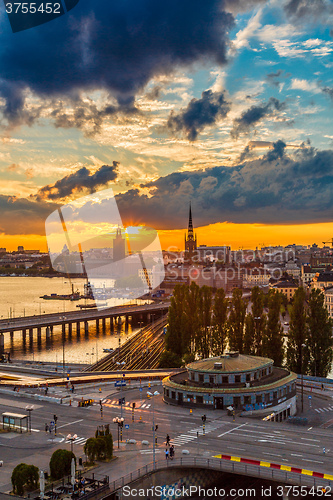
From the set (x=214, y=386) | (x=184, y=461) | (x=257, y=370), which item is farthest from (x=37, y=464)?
(x=257, y=370)

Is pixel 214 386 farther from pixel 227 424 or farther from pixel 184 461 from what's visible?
pixel 184 461

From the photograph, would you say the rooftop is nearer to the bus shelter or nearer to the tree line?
the tree line

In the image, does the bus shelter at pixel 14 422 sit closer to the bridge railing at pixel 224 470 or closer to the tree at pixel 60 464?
the tree at pixel 60 464

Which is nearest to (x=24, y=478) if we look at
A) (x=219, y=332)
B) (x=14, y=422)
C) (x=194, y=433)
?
(x=14, y=422)

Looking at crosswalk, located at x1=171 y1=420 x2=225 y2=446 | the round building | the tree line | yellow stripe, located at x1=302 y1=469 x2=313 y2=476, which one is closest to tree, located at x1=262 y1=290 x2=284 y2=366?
the tree line

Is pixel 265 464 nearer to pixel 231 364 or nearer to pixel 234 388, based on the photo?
pixel 234 388
